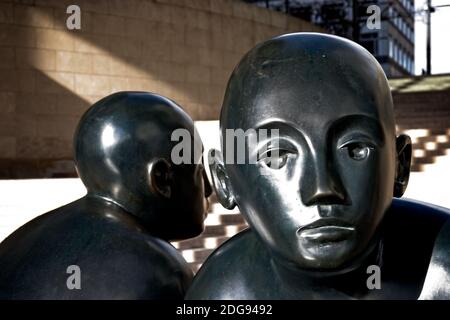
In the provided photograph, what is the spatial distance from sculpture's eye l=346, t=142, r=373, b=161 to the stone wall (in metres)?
13.6

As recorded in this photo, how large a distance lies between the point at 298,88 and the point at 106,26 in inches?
582

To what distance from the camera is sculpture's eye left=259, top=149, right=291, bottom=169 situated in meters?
1.80

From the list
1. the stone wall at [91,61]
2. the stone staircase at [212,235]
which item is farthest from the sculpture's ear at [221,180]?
the stone wall at [91,61]

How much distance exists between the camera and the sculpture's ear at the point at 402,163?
2004mm

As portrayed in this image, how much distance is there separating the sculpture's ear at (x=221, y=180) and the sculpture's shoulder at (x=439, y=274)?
1.79 feet

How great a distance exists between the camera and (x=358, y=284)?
190 centimetres

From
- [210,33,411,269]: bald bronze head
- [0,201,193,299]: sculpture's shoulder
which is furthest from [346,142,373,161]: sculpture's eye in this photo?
[0,201,193,299]: sculpture's shoulder

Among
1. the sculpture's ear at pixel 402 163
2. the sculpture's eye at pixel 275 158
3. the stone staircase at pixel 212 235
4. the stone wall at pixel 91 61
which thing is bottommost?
the stone staircase at pixel 212 235

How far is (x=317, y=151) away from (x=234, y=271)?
0.49m

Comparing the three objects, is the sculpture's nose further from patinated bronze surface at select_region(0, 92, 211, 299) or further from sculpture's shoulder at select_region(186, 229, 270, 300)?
patinated bronze surface at select_region(0, 92, 211, 299)

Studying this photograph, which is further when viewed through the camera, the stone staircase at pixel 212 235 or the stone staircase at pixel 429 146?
the stone staircase at pixel 429 146

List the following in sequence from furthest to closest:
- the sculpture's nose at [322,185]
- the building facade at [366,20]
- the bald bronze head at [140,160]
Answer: the building facade at [366,20] < the bald bronze head at [140,160] < the sculpture's nose at [322,185]

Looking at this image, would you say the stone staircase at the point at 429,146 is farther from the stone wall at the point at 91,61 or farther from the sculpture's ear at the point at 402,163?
the sculpture's ear at the point at 402,163

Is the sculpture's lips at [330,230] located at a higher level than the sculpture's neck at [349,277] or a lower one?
higher
